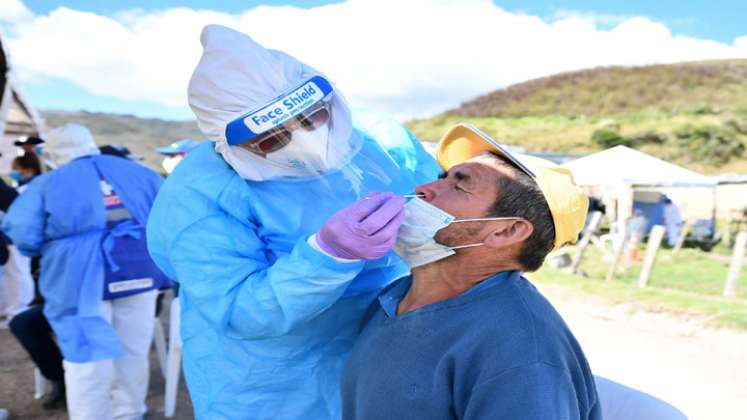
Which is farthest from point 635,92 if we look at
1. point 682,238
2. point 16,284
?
point 16,284

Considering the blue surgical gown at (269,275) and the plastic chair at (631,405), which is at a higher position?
the blue surgical gown at (269,275)

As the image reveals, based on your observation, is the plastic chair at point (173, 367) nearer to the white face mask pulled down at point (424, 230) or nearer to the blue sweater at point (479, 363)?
the blue sweater at point (479, 363)

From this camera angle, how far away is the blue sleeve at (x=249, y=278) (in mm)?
1359

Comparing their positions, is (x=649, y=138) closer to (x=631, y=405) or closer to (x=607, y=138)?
(x=607, y=138)

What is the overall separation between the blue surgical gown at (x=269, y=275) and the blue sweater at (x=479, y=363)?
21cm

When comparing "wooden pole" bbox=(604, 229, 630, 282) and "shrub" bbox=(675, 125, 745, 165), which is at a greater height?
"wooden pole" bbox=(604, 229, 630, 282)

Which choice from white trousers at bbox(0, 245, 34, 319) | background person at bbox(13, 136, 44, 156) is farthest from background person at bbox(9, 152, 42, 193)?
white trousers at bbox(0, 245, 34, 319)

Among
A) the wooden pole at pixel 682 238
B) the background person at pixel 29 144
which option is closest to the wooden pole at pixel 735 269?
the wooden pole at pixel 682 238

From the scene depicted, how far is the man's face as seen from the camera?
149cm

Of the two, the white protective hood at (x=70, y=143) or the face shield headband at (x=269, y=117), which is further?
the white protective hood at (x=70, y=143)

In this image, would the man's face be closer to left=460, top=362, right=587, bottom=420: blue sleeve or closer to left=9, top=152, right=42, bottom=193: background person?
left=460, top=362, right=587, bottom=420: blue sleeve

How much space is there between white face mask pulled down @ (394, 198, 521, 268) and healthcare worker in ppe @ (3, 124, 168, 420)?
2.54 meters

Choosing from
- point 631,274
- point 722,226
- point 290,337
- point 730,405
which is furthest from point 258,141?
point 722,226

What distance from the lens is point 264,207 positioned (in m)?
1.58
